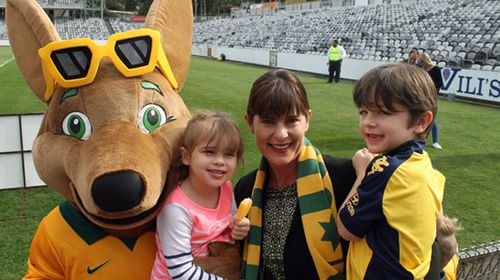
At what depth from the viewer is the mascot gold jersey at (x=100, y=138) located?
5.62ft

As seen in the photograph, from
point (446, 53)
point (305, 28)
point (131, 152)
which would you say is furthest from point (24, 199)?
point (305, 28)

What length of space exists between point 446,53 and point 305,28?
645 inches

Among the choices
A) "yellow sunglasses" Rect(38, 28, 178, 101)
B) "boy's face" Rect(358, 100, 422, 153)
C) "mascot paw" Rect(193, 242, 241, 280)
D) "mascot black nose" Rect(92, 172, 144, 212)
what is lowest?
"mascot paw" Rect(193, 242, 241, 280)

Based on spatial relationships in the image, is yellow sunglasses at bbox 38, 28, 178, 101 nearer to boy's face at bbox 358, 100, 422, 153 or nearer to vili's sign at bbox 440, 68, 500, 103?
boy's face at bbox 358, 100, 422, 153

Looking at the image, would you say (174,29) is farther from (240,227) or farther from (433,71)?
(433,71)

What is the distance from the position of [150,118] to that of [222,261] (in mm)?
603

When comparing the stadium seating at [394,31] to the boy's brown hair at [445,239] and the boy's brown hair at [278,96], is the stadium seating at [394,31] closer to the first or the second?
the boy's brown hair at [445,239]

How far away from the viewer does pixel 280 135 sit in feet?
5.59

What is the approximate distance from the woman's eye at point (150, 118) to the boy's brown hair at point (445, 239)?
1.12 m

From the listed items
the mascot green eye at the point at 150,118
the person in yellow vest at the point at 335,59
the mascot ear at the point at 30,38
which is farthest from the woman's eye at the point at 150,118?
the person in yellow vest at the point at 335,59

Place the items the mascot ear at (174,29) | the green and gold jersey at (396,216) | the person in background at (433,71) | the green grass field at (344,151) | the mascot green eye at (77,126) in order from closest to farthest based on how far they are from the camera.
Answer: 1. the green and gold jersey at (396,216)
2. the mascot green eye at (77,126)
3. the mascot ear at (174,29)
4. the green grass field at (344,151)
5. the person in background at (433,71)

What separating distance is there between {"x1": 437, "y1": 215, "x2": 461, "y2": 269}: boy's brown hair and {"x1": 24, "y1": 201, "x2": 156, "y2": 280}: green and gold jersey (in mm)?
1097

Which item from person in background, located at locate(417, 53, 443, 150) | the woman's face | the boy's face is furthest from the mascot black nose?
person in background, located at locate(417, 53, 443, 150)

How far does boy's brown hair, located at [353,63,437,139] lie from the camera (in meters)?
1.56
